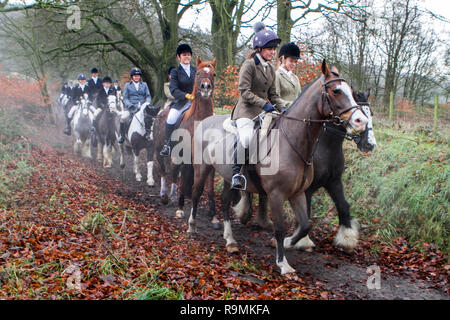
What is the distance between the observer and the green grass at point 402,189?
6.25 meters

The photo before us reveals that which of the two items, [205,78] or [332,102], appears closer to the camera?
[332,102]

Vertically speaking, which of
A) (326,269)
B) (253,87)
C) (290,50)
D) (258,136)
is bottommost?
(326,269)

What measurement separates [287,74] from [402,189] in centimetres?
309

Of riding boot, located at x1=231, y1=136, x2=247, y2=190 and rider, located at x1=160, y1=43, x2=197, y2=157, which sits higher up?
rider, located at x1=160, y1=43, x2=197, y2=157

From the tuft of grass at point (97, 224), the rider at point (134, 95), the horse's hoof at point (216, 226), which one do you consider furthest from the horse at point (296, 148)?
the rider at point (134, 95)

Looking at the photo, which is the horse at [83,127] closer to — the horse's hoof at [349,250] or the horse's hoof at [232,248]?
the horse's hoof at [232,248]

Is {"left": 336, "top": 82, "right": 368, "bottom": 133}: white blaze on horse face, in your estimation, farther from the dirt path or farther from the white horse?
the white horse

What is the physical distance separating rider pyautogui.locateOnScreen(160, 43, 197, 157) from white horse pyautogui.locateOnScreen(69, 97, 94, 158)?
22.6 feet

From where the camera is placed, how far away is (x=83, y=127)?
14484 mm

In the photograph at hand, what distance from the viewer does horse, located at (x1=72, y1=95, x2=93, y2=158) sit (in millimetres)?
14484

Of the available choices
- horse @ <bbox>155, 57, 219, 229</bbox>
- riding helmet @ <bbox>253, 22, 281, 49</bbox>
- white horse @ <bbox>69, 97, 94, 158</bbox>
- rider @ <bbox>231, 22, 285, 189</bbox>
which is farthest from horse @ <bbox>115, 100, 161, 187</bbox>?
riding helmet @ <bbox>253, 22, 281, 49</bbox>

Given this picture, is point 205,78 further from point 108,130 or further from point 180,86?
point 108,130

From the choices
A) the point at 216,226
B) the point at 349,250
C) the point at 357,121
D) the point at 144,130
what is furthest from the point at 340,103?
the point at 144,130

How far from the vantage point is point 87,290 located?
3941mm
